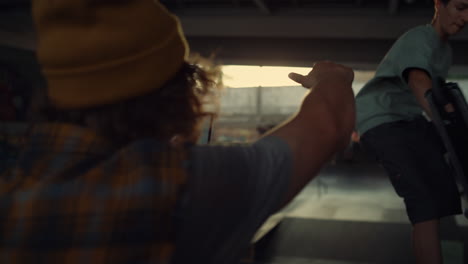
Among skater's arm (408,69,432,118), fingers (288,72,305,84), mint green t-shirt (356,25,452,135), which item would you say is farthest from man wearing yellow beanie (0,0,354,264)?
mint green t-shirt (356,25,452,135)

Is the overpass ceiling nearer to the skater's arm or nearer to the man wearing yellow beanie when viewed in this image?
the skater's arm

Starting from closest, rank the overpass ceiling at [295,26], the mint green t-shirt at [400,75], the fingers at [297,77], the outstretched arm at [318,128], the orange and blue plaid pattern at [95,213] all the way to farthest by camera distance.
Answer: the orange and blue plaid pattern at [95,213] → the outstretched arm at [318,128] → the fingers at [297,77] → the mint green t-shirt at [400,75] → the overpass ceiling at [295,26]

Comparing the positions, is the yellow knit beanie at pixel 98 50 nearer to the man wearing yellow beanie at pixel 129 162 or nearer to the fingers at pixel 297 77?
the man wearing yellow beanie at pixel 129 162

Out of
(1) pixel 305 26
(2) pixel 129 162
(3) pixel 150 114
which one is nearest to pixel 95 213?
(2) pixel 129 162

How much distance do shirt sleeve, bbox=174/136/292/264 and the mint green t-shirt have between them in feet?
4.72

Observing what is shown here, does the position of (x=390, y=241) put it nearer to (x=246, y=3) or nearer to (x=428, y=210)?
(x=428, y=210)

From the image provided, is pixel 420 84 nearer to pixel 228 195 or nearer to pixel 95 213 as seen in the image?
pixel 228 195

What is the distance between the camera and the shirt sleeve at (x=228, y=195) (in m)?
0.52

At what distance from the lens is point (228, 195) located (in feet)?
1.75

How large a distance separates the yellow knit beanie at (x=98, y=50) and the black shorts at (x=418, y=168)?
1633mm

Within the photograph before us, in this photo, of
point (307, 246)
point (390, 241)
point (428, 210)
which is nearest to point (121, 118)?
point (428, 210)

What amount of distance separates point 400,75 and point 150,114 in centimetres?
155

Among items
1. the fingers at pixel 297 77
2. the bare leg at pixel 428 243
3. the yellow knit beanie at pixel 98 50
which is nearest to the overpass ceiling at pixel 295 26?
the bare leg at pixel 428 243

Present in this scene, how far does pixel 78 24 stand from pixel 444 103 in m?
1.46
